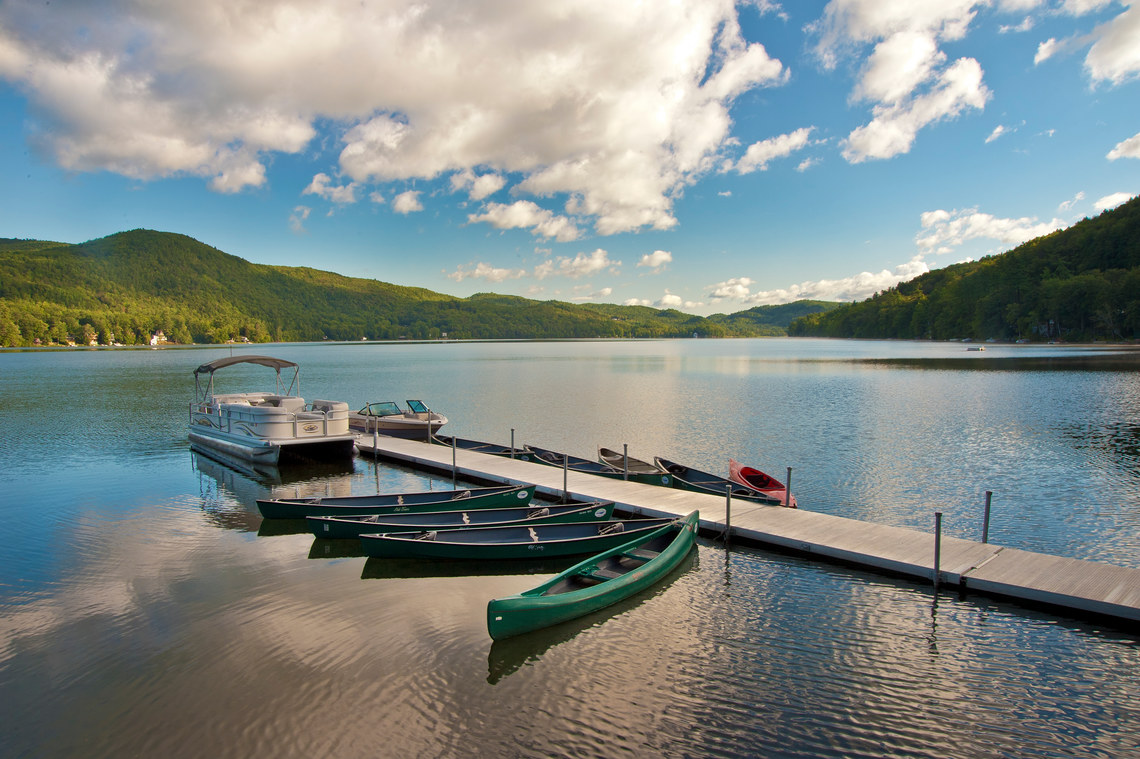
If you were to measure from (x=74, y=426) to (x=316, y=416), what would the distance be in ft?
63.4

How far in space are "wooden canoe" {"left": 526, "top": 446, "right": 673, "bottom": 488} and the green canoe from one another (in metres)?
4.25

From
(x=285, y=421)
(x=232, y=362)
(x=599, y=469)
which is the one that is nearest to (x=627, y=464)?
(x=599, y=469)

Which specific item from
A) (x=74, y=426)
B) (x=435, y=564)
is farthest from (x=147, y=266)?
(x=435, y=564)

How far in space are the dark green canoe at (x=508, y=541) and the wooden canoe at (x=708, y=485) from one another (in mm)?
3612

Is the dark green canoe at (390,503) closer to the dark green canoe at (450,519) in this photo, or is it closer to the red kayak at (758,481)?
the dark green canoe at (450,519)

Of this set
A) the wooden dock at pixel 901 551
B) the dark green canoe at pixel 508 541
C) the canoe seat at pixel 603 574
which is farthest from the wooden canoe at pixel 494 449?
the canoe seat at pixel 603 574

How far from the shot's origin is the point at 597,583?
1020 centimetres

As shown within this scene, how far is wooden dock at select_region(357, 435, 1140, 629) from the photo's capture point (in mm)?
9070

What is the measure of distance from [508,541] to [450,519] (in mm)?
1887

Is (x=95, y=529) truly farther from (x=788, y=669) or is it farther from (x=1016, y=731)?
(x=1016, y=731)

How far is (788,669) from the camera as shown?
7.86m

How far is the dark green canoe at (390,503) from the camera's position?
46.4 feet

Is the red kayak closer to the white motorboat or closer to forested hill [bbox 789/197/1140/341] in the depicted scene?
the white motorboat

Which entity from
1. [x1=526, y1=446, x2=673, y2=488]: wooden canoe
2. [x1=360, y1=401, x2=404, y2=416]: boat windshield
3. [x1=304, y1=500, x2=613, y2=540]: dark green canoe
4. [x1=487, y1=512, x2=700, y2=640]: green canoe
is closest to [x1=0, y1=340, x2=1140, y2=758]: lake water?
[x1=487, y1=512, x2=700, y2=640]: green canoe
